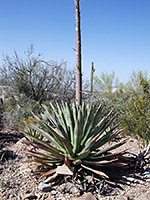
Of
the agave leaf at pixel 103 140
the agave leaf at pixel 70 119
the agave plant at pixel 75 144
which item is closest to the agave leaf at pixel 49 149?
the agave plant at pixel 75 144

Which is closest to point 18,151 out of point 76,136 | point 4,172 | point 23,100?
point 4,172

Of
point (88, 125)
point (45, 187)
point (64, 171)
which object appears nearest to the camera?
point (64, 171)

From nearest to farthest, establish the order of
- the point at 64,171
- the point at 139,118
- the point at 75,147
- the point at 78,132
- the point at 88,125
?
the point at 64,171 → the point at 78,132 → the point at 75,147 → the point at 88,125 → the point at 139,118

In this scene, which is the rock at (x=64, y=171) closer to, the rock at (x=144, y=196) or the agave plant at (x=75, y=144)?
the agave plant at (x=75, y=144)

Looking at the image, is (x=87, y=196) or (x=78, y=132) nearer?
(x=87, y=196)

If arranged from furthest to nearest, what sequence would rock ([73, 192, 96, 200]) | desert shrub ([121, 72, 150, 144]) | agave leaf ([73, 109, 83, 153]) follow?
desert shrub ([121, 72, 150, 144])
agave leaf ([73, 109, 83, 153])
rock ([73, 192, 96, 200])

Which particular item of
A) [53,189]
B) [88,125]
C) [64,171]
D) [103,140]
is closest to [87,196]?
[64,171]

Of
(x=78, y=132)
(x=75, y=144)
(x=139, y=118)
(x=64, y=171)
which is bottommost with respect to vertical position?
(x=64, y=171)

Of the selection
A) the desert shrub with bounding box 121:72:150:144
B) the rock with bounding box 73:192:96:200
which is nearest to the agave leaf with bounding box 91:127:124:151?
the rock with bounding box 73:192:96:200

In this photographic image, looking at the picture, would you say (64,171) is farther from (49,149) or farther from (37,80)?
(37,80)

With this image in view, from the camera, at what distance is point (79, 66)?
404cm

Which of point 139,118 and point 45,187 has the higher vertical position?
point 139,118

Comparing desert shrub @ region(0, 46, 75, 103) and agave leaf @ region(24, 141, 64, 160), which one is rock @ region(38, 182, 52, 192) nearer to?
agave leaf @ region(24, 141, 64, 160)

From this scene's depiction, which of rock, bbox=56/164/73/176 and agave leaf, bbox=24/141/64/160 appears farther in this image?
agave leaf, bbox=24/141/64/160
